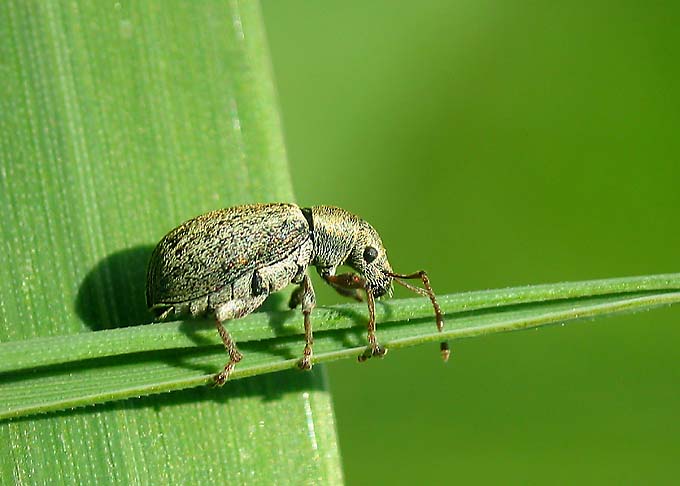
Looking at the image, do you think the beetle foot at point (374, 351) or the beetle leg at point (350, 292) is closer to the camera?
the beetle foot at point (374, 351)

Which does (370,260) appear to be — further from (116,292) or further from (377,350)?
(377,350)

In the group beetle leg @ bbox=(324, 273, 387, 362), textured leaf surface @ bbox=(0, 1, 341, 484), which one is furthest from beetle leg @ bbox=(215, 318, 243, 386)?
beetle leg @ bbox=(324, 273, 387, 362)

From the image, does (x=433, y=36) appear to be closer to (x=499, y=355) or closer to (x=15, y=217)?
(x=499, y=355)

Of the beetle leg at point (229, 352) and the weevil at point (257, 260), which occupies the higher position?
the weevil at point (257, 260)

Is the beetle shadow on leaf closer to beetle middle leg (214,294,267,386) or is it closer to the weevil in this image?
the weevil

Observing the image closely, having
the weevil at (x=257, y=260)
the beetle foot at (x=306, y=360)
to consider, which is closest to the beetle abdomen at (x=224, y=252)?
the weevil at (x=257, y=260)

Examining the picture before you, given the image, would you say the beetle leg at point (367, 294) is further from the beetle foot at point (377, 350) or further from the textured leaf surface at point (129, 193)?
Answer: the textured leaf surface at point (129, 193)

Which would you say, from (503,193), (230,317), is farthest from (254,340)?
(503,193)
